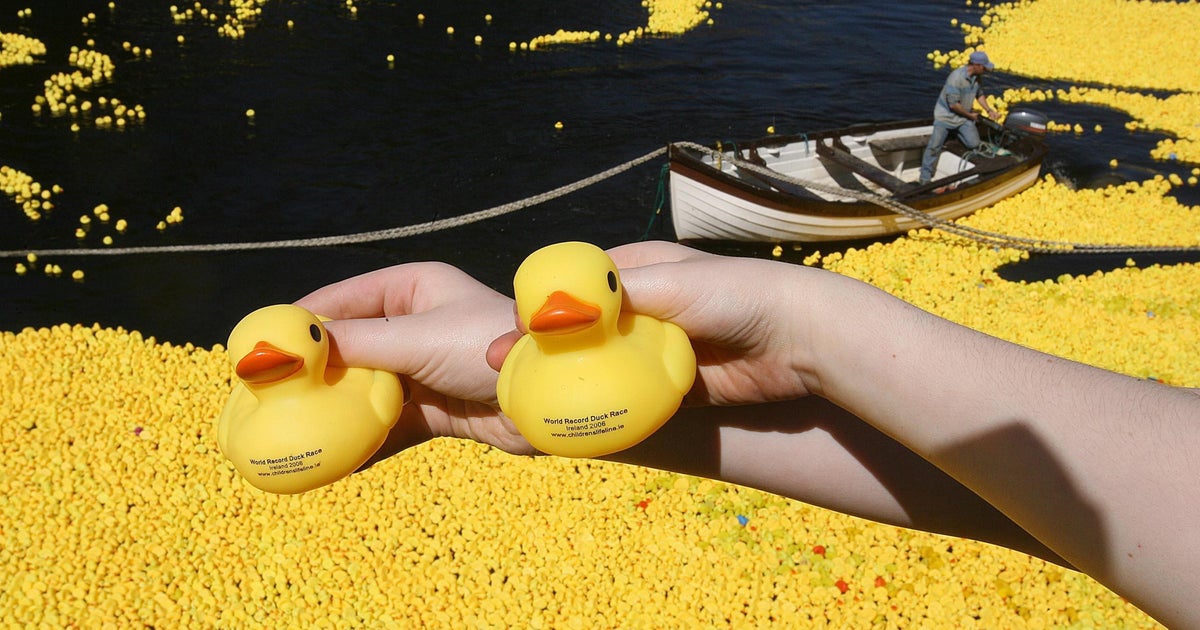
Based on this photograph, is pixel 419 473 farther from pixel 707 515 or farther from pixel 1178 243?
pixel 1178 243

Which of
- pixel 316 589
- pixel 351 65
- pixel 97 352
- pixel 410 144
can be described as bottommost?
pixel 316 589

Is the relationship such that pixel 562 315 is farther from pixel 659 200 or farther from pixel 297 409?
pixel 659 200

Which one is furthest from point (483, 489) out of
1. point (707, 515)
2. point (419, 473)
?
point (707, 515)

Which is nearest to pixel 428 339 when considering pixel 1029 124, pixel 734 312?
pixel 734 312

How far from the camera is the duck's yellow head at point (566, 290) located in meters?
1.87

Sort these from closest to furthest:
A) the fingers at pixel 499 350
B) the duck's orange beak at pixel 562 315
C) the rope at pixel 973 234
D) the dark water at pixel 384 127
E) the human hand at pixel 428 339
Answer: the duck's orange beak at pixel 562 315 < the fingers at pixel 499 350 < the human hand at pixel 428 339 < the rope at pixel 973 234 < the dark water at pixel 384 127

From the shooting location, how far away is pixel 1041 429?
1.52 meters

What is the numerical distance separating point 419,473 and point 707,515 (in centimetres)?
236

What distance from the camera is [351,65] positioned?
1546 centimetres

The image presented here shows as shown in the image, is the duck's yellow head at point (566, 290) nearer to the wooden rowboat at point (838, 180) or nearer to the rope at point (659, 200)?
the wooden rowboat at point (838, 180)

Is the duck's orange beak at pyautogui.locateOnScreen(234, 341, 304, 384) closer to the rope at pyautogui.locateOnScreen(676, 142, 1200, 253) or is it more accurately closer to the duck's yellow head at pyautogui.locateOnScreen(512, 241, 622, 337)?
the duck's yellow head at pyautogui.locateOnScreen(512, 241, 622, 337)

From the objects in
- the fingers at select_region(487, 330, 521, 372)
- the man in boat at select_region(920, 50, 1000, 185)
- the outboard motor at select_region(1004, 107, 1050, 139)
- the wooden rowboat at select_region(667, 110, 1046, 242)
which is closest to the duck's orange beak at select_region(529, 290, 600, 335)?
the fingers at select_region(487, 330, 521, 372)

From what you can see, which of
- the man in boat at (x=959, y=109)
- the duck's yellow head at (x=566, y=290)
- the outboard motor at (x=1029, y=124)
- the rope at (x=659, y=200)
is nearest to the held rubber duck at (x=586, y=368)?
the duck's yellow head at (x=566, y=290)

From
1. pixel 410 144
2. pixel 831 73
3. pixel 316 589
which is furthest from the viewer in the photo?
pixel 831 73
